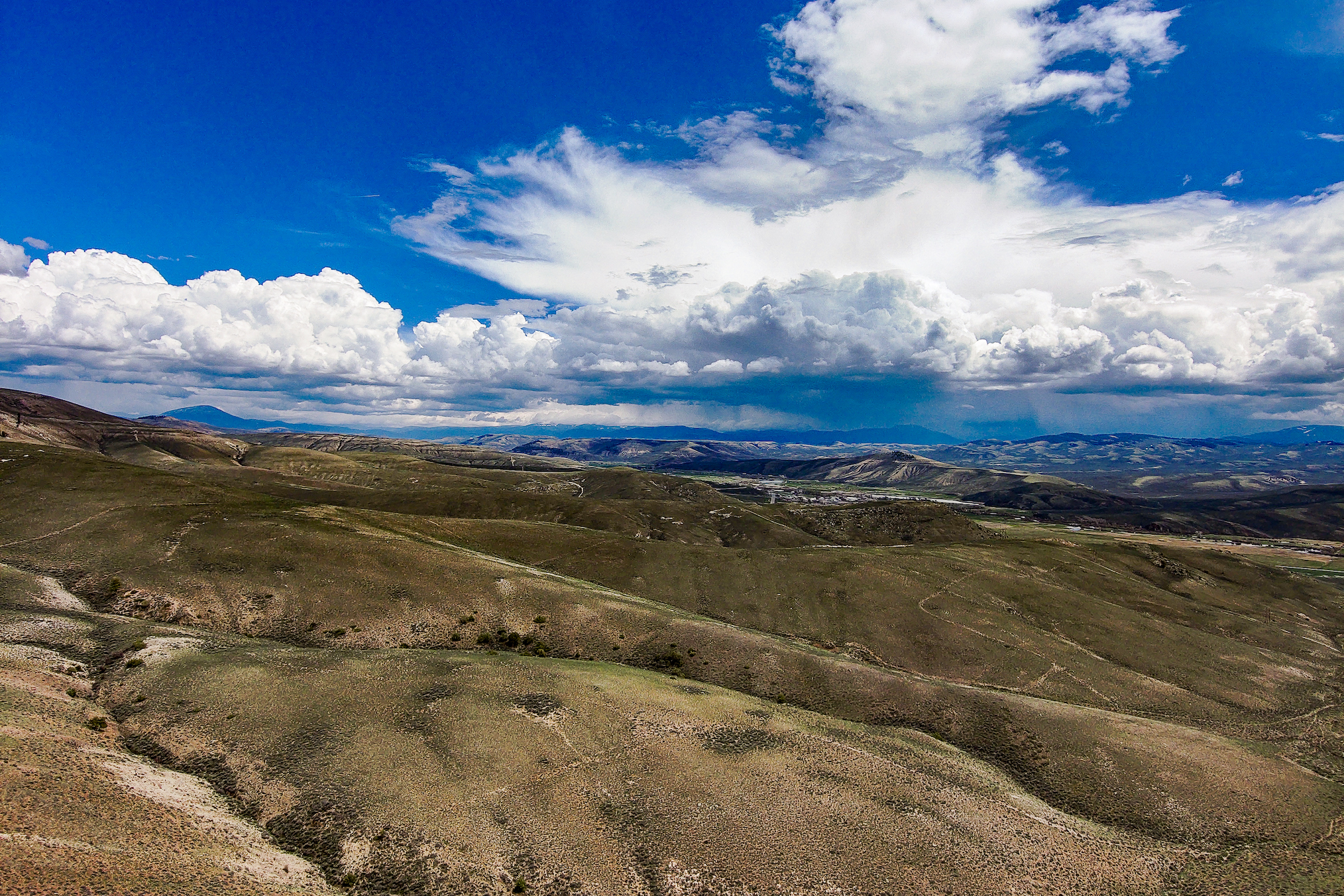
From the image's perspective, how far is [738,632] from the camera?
3009 inches

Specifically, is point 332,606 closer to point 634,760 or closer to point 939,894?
point 634,760

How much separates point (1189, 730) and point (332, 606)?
10343 cm

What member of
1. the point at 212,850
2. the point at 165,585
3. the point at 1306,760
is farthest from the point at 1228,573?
the point at 165,585

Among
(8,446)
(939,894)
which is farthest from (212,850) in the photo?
(8,446)

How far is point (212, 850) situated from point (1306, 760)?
10171 centimetres

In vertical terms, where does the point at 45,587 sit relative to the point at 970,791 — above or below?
above

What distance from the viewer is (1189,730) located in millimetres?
62125

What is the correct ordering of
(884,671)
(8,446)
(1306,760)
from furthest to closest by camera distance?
1. (8,446)
2. (884,671)
3. (1306,760)

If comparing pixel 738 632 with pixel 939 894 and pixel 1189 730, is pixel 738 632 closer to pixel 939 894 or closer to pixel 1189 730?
pixel 939 894

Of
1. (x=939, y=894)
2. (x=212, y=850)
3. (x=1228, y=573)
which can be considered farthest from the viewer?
(x=1228, y=573)

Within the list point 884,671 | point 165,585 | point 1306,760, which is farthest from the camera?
point 884,671

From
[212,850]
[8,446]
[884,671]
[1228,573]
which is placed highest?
[8,446]

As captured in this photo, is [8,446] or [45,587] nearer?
[45,587]

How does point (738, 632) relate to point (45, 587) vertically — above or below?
below
